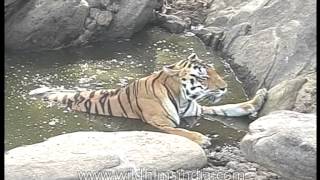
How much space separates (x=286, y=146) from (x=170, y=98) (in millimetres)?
1628

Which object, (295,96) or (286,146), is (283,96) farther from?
(286,146)

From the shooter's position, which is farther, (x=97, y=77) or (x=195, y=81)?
(x=97, y=77)

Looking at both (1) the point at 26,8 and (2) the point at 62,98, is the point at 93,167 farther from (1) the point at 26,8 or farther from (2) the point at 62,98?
(1) the point at 26,8

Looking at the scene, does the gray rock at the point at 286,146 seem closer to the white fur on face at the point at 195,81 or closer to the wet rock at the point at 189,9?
the white fur on face at the point at 195,81

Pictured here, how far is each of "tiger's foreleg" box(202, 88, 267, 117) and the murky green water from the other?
0.16 feet

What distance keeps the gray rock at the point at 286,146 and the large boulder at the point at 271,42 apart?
877 millimetres

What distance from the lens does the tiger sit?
13.9 ft

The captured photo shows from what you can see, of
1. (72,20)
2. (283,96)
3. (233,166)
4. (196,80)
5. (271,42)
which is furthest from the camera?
(72,20)

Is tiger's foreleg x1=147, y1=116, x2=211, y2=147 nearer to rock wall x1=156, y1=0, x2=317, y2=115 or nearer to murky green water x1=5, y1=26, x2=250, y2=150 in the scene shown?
murky green water x1=5, y1=26, x2=250, y2=150

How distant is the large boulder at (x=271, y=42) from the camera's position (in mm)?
4672

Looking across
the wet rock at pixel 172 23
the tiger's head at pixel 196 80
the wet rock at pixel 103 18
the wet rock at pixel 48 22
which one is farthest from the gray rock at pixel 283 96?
the wet rock at pixel 172 23

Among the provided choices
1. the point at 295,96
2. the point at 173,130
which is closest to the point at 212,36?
the point at 295,96

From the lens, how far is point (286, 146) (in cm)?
270

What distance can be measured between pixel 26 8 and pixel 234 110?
84.4 inches
